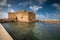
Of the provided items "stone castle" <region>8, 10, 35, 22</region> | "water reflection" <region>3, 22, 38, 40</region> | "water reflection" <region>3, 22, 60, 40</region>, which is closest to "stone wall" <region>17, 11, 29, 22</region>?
"stone castle" <region>8, 10, 35, 22</region>

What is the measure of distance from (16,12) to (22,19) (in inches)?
120

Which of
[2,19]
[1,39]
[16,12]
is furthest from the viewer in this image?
[16,12]

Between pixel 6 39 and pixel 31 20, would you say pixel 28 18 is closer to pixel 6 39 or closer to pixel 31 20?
pixel 31 20

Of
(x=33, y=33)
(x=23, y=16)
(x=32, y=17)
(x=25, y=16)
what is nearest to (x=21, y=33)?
(x=33, y=33)

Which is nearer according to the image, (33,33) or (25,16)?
(33,33)

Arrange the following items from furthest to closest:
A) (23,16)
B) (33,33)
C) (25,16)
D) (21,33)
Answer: (25,16) → (23,16) → (33,33) → (21,33)

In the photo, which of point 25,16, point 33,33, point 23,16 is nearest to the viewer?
point 33,33

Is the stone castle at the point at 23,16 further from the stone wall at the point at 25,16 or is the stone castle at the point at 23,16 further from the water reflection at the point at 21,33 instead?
the water reflection at the point at 21,33

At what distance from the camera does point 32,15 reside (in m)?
28.7

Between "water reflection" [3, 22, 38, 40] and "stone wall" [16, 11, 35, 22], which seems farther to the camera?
"stone wall" [16, 11, 35, 22]

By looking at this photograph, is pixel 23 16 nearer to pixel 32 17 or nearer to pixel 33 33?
pixel 32 17

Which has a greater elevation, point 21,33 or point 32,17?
point 32,17

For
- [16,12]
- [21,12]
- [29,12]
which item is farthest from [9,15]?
[29,12]

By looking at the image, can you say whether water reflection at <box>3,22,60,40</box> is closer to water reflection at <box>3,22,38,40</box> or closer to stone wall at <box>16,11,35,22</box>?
water reflection at <box>3,22,38,40</box>
